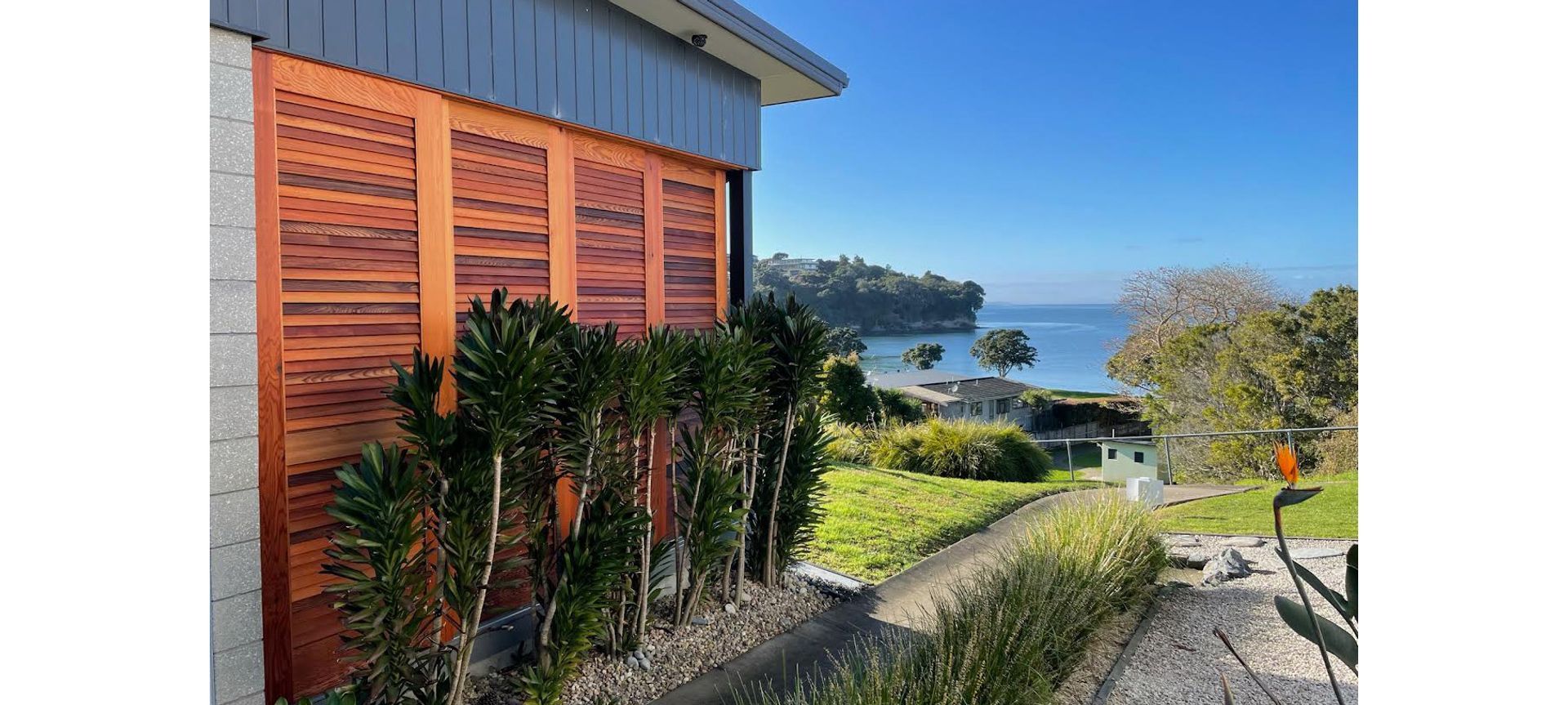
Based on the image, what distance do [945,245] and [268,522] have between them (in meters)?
28.7

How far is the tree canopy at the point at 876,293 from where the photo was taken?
79.2ft

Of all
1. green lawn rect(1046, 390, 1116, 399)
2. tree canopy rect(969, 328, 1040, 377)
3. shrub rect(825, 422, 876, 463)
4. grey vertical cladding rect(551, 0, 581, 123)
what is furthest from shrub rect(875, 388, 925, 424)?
tree canopy rect(969, 328, 1040, 377)

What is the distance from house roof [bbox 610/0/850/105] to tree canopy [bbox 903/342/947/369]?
22142 millimetres

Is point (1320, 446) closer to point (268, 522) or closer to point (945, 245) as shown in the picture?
point (268, 522)

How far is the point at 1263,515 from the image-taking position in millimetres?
7262

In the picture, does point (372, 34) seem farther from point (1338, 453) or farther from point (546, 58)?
point (1338, 453)

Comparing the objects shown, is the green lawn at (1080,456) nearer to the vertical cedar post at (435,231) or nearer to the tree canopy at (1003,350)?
the tree canopy at (1003,350)

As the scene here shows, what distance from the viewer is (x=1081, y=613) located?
12.2ft

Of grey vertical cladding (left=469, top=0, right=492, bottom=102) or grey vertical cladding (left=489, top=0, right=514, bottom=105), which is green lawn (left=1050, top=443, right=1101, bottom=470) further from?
grey vertical cladding (left=469, top=0, right=492, bottom=102)

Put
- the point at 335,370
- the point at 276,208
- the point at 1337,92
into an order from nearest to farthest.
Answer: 1. the point at 276,208
2. the point at 335,370
3. the point at 1337,92

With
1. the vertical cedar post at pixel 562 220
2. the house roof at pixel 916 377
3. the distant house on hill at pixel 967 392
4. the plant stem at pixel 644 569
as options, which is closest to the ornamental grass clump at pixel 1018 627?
the plant stem at pixel 644 569

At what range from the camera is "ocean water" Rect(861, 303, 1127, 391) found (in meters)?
22.7

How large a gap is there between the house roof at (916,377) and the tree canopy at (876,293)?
5.20ft
